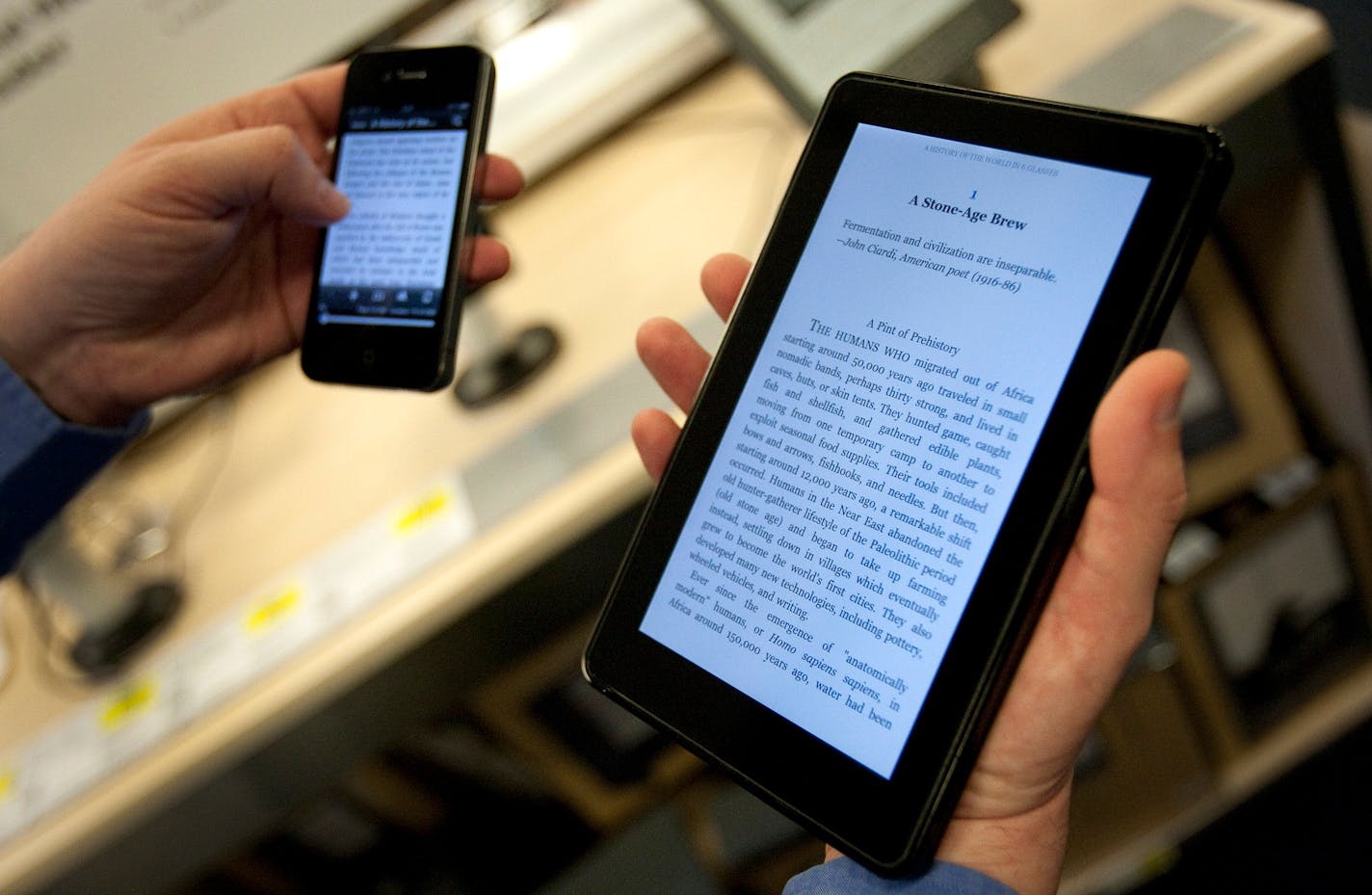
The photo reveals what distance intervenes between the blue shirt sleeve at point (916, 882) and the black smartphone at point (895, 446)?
2cm

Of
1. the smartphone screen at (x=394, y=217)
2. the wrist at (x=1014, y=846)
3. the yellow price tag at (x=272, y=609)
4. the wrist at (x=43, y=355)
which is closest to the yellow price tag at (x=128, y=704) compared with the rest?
the yellow price tag at (x=272, y=609)

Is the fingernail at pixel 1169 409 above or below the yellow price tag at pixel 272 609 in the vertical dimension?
above

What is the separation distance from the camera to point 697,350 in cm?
62

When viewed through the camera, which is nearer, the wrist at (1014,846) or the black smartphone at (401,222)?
the wrist at (1014,846)

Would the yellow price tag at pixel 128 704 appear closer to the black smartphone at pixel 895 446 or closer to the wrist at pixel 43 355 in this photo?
the wrist at pixel 43 355

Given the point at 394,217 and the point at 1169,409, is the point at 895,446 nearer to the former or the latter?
the point at 1169,409

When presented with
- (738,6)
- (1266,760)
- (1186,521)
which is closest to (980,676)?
(738,6)

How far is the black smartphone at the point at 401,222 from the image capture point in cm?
64

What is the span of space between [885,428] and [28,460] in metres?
0.66

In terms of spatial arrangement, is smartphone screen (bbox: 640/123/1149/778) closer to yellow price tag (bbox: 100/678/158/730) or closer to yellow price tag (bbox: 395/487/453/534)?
yellow price tag (bbox: 395/487/453/534)

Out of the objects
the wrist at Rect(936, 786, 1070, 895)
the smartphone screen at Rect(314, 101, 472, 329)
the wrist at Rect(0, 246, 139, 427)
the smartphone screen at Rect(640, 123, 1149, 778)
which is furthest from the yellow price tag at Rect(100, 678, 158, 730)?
the wrist at Rect(936, 786, 1070, 895)

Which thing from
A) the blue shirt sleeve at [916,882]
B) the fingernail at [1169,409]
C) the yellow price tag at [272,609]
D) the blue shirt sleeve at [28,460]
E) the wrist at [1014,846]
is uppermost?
the blue shirt sleeve at [28,460]

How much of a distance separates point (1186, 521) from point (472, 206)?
33.8 inches

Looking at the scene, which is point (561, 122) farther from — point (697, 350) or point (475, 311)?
point (697, 350)
